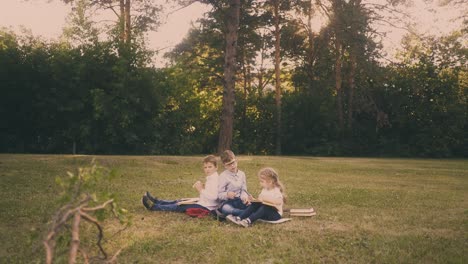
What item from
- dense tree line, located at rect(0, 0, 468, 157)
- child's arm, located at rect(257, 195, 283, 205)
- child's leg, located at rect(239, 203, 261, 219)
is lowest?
child's leg, located at rect(239, 203, 261, 219)

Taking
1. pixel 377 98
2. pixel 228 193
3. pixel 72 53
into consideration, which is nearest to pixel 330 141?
pixel 377 98

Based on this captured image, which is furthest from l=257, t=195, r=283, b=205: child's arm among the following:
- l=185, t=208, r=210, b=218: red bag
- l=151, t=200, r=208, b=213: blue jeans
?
l=151, t=200, r=208, b=213: blue jeans

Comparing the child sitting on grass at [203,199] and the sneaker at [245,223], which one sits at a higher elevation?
the child sitting on grass at [203,199]

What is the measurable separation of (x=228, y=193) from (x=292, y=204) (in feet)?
6.70

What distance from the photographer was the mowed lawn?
4887mm

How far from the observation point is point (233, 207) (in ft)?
23.6

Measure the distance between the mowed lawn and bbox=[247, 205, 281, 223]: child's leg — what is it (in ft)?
0.51

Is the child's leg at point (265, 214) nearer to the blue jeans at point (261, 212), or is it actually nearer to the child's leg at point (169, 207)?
the blue jeans at point (261, 212)

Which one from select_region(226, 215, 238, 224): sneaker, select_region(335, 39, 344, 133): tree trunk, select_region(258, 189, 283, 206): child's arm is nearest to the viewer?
select_region(226, 215, 238, 224): sneaker

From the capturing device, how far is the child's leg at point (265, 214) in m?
6.83

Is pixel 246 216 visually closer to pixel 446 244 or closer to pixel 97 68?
pixel 446 244

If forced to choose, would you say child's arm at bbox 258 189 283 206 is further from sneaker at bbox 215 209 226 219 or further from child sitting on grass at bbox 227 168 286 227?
sneaker at bbox 215 209 226 219

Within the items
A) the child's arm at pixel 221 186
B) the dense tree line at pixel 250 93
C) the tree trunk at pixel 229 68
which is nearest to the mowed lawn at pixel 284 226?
the child's arm at pixel 221 186

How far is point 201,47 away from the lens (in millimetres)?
37688
